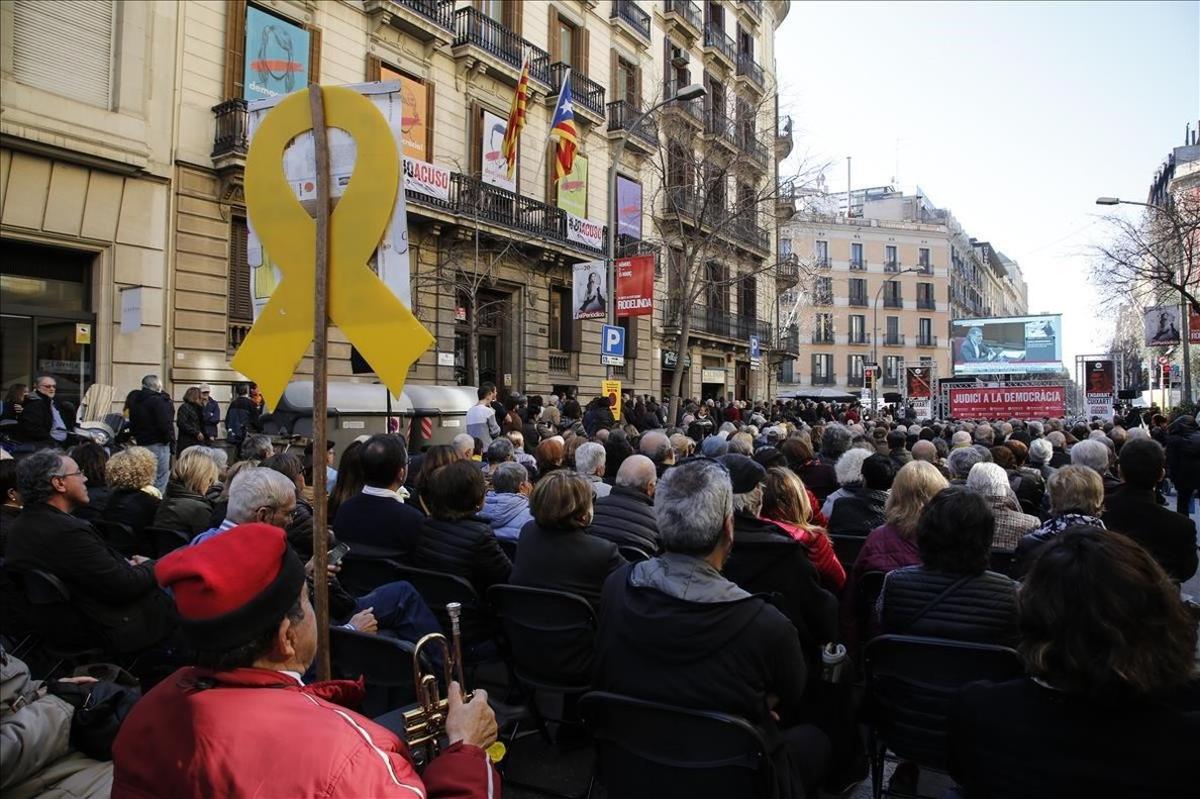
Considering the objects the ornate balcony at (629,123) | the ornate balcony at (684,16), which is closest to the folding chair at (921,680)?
the ornate balcony at (629,123)

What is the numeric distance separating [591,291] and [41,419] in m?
10.3

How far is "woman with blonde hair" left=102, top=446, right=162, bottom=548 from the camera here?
501 centimetres

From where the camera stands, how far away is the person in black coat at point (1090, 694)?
1742 mm

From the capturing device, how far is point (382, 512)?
14.7 feet

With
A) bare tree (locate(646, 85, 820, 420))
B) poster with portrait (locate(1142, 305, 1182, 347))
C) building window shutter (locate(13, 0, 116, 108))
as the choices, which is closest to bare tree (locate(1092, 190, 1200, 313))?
poster with portrait (locate(1142, 305, 1182, 347))

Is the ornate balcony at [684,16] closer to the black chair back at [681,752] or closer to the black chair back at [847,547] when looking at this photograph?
the black chair back at [847,547]

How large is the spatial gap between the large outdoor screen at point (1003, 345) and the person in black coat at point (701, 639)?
47.1 meters

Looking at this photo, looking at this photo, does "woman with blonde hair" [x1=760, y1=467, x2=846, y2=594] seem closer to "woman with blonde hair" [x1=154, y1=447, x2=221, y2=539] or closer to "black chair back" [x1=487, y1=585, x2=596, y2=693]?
"black chair back" [x1=487, y1=585, x2=596, y2=693]

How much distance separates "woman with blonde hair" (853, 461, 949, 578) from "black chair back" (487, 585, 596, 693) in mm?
1502

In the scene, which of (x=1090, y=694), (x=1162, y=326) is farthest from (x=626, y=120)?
(x=1090, y=694)

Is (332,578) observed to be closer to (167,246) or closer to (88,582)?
(88,582)

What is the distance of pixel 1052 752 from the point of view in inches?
71.4

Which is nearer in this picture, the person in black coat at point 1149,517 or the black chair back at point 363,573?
the black chair back at point 363,573

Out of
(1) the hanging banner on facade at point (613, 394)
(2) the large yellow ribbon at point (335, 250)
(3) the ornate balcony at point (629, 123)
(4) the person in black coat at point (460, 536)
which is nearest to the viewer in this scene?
(2) the large yellow ribbon at point (335, 250)
